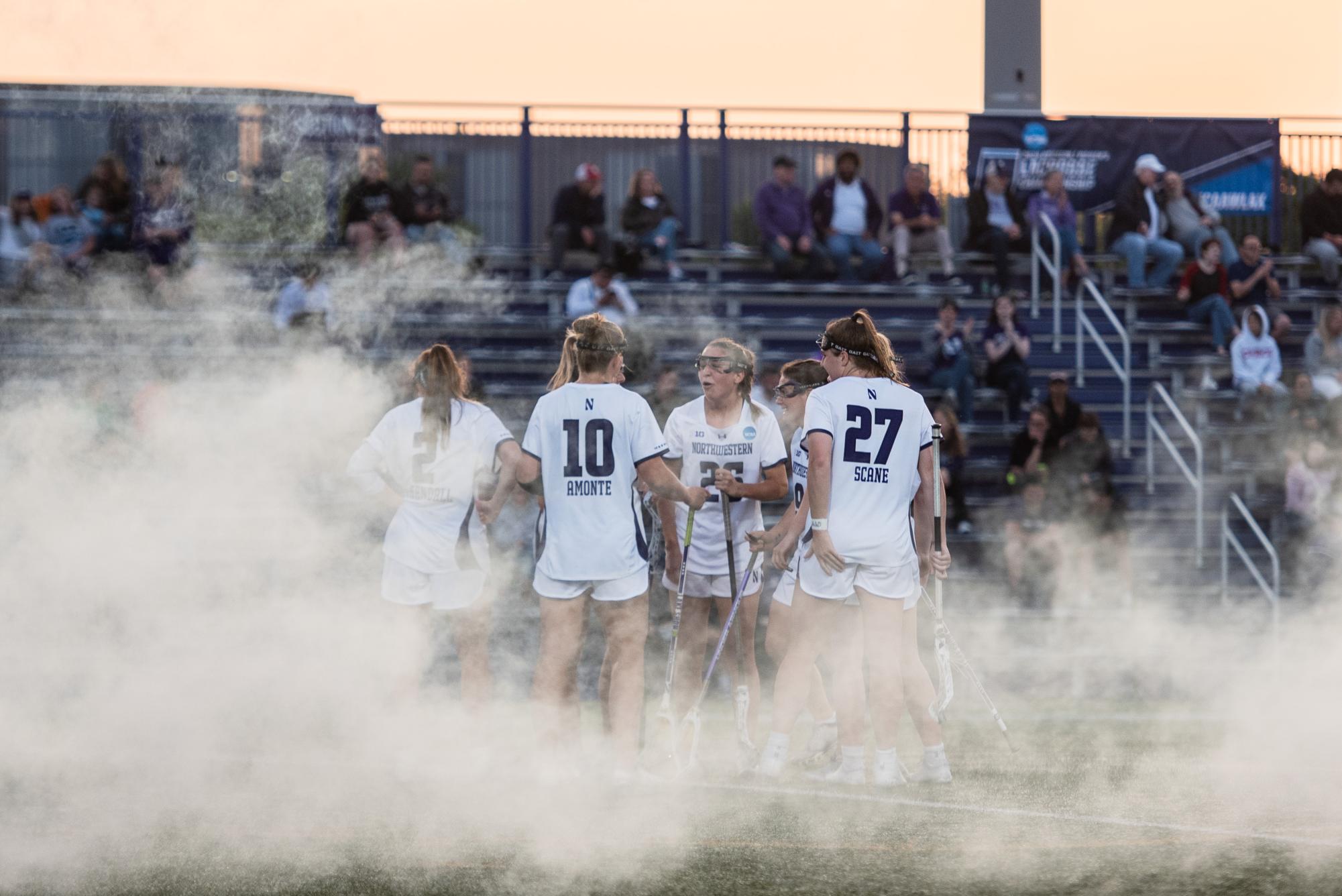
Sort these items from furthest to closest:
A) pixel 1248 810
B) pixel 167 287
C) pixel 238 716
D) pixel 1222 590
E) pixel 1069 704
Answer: pixel 167 287, pixel 1222 590, pixel 1069 704, pixel 238 716, pixel 1248 810

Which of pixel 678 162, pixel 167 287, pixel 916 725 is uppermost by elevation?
pixel 678 162

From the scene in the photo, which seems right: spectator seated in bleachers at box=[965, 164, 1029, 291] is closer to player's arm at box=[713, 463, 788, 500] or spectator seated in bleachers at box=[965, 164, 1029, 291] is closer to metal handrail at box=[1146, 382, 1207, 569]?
metal handrail at box=[1146, 382, 1207, 569]

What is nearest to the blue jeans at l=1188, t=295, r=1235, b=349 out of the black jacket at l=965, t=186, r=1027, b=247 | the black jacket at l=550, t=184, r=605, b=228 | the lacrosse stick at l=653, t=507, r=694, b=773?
the black jacket at l=965, t=186, r=1027, b=247

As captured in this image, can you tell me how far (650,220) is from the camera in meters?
14.5

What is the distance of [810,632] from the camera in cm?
647

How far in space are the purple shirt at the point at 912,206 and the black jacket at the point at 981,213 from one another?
0.35m

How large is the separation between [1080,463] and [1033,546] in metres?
0.75

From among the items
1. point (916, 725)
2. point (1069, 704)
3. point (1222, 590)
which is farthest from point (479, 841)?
point (1222, 590)

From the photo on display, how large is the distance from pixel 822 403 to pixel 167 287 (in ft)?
28.4

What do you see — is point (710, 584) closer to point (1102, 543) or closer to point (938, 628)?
point (938, 628)

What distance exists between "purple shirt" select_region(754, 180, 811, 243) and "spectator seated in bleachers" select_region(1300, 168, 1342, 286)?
530 cm

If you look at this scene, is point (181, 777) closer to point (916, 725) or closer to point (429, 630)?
point (429, 630)

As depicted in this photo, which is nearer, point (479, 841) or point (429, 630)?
point (479, 841)

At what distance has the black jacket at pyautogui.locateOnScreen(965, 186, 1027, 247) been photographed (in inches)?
585
